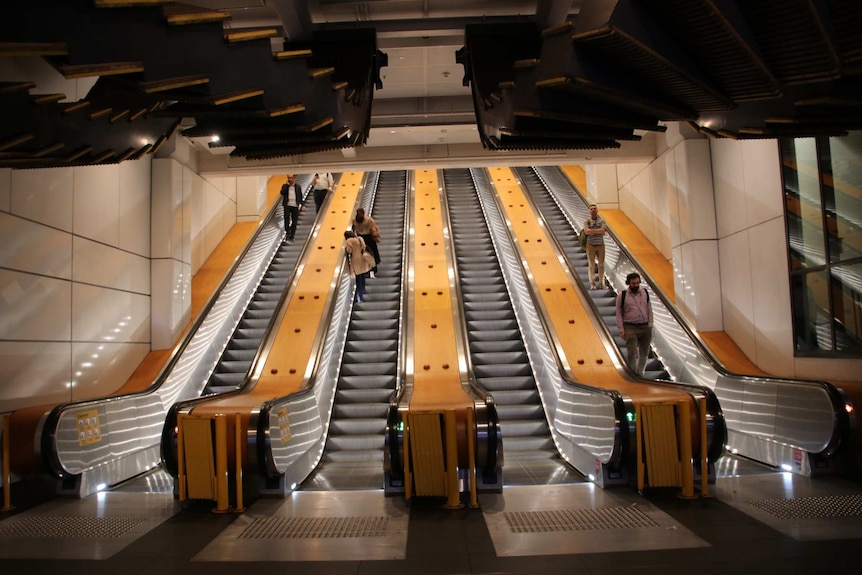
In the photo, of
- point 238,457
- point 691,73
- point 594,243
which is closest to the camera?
point 691,73

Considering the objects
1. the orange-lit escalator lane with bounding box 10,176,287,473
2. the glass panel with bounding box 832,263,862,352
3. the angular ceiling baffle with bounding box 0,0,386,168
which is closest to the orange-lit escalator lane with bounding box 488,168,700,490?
the glass panel with bounding box 832,263,862,352

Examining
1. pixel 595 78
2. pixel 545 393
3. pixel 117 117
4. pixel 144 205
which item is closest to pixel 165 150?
pixel 144 205

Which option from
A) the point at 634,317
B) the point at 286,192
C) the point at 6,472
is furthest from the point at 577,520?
the point at 286,192

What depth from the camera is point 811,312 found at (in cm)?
764

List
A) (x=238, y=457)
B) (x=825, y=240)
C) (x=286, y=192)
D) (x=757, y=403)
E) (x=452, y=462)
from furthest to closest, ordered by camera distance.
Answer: (x=286, y=192), (x=825, y=240), (x=757, y=403), (x=238, y=457), (x=452, y=462)

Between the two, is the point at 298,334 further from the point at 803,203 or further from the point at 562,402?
the point at 803,203

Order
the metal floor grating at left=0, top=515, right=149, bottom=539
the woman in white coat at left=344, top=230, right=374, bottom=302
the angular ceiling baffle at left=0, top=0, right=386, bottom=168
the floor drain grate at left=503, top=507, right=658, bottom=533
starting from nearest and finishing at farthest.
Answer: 1. the angular ceiling baffle at left=0, top=0, right=386, bottom=168
2. the floor drain grate at left=503, top=507, right=658, bottom=533
3. the metal floor grating at left=0, top=515, right=149, bottom=539
4. the woman in white coat at left=344, top=230, right=374, bottom=302

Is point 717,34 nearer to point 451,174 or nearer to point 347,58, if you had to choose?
point 347,58

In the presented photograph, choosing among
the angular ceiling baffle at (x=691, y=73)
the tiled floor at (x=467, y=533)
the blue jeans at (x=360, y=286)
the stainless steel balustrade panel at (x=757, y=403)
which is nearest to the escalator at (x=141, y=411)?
the tiled floor at (x=467, y=533)

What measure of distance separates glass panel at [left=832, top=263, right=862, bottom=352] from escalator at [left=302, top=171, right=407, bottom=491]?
5.29 m

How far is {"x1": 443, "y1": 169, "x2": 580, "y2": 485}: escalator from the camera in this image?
23.6ft

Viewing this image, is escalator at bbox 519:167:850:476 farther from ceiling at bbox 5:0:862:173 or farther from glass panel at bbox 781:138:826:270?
ceiling at bbox 5:0:862:173

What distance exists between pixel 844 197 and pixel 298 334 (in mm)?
7478

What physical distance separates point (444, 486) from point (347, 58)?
14.2 feet
